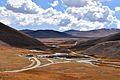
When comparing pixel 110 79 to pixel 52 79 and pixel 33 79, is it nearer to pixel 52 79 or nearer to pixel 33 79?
pixel 52 79

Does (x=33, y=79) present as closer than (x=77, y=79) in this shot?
Yes

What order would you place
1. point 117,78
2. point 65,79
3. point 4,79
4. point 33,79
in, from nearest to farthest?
point 4,79 < point 33,79 < point 65,79 < point 117,78

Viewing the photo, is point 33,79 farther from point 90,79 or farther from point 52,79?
point 90,79

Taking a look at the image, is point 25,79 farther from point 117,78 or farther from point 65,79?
point 117,78

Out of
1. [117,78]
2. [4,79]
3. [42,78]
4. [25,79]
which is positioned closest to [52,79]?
[42,78]

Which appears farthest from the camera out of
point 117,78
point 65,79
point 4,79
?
point 117,78

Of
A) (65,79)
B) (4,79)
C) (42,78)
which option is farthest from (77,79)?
(4,79)

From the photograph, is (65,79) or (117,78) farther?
(117,78)

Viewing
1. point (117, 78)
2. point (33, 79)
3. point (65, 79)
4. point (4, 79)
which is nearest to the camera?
point (4, 79)
